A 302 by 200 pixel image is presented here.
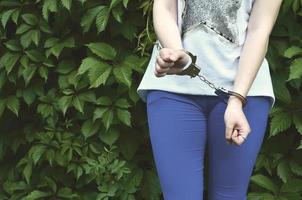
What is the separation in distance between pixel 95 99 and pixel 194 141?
0.99 meters

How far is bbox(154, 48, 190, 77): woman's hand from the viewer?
1.61 m

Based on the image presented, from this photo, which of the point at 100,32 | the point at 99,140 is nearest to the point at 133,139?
the point at 99,140

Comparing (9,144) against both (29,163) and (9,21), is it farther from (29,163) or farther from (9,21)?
(9,21)

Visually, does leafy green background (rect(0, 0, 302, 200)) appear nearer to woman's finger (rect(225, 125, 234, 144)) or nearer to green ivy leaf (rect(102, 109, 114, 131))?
green ivy leaf (rect(102, 109, 114, 131))

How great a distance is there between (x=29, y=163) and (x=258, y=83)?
1439mm

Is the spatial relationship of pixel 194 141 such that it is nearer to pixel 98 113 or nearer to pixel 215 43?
pixel 215 43

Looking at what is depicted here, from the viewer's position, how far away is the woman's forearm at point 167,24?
69.4 inches

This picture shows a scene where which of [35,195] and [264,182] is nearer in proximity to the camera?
[264,182]

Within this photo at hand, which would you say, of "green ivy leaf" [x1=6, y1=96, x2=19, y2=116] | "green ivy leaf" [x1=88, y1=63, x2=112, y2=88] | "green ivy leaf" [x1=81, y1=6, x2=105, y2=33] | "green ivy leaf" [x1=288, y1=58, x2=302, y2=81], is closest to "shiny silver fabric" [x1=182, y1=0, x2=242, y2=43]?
"green ivy leaf" [x1=288, y1=58, x2=302, y2=81]

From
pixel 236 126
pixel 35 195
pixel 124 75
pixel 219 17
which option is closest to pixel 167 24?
pixel 219 17

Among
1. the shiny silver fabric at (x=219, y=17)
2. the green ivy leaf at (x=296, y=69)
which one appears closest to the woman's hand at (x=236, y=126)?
the shiny silver fabric at (x=219, y=17)

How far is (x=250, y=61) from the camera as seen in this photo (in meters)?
1.72

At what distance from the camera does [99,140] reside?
2791mm

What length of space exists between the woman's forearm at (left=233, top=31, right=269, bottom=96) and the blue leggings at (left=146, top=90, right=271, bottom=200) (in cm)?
8
